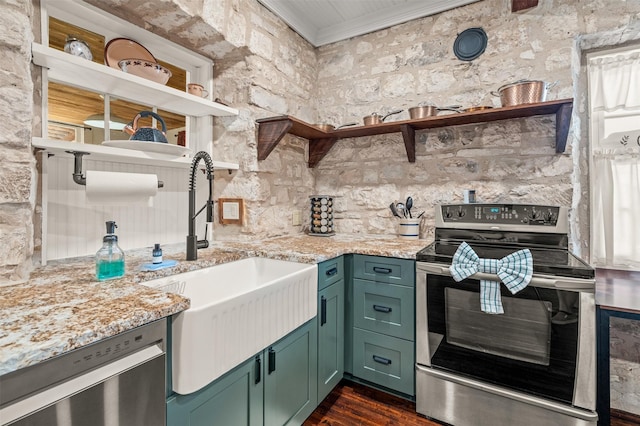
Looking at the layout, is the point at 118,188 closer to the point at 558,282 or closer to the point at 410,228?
the point at 410,228

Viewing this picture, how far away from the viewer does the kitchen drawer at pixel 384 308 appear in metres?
1.81

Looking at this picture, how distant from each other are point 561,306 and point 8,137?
7.67 feet

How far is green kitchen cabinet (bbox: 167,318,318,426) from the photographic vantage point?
104cm

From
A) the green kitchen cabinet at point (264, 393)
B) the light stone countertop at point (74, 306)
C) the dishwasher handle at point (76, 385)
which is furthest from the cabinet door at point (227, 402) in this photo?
the light stone countertop at point (74, 306)

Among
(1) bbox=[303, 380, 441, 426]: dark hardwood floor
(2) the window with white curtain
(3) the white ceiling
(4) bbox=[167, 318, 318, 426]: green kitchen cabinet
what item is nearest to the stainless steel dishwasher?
(4) bbox=[167, 318, 318, 426]: green kitchen cabinet

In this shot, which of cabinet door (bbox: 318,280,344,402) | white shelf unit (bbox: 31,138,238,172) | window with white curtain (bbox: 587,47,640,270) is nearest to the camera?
white shelf unit (bbox: 31,138,238,172)

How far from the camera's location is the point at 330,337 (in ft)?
6.05

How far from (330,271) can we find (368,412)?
0.84 m

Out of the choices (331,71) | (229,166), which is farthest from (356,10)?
(229,166)

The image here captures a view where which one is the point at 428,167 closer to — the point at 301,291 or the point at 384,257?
the point at 384,257

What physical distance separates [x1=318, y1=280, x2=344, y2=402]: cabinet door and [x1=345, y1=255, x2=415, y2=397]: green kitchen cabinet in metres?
0.08

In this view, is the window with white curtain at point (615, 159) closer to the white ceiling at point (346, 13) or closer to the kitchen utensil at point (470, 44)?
the kitchen utensil at point (470, 44)

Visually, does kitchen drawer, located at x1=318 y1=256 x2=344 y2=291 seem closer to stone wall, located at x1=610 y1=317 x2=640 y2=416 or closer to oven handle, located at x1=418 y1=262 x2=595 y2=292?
oven handle, located at x1=418 y1=262 x2=595 y2=292

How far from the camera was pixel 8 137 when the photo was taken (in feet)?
3.71
